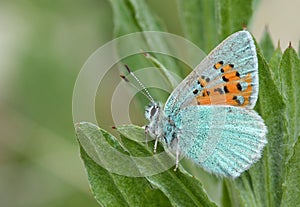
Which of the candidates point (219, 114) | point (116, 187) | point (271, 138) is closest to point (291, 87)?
point (271, 138)

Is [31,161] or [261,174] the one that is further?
[31,161]

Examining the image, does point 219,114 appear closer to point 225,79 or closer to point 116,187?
point 225,79

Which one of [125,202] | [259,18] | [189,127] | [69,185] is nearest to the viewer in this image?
[125,202]

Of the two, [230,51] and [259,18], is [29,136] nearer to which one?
[259,18]

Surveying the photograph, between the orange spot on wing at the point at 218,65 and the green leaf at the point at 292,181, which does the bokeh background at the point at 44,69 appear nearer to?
the orange spot on wing at the point at 218,65

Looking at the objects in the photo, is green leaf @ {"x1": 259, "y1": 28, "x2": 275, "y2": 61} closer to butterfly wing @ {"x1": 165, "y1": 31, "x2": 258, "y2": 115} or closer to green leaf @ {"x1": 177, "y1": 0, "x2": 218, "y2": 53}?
green leaf @ {"x1": 177, "y1": 0, "x2": 218, "y2": 53}

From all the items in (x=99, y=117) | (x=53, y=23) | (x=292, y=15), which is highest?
(x=53, y=23)

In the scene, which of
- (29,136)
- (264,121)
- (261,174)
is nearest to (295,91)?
(264,121)
